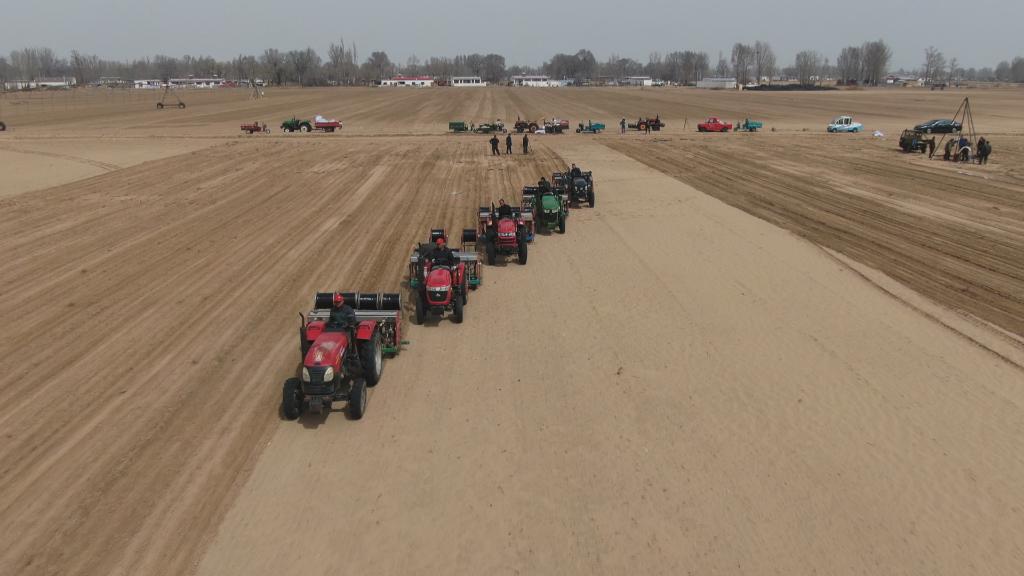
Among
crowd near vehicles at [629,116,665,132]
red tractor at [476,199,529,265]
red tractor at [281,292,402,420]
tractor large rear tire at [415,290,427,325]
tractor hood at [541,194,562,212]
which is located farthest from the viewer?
crowd near vehicles at [629,116,665,132]

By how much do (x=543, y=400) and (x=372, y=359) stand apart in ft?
8.66

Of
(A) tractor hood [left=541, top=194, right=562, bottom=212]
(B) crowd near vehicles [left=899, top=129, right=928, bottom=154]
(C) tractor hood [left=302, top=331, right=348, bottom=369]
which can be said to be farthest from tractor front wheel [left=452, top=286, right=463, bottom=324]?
(B) crowd near vehicles [left=899, top=129, right=928, bottom=154]

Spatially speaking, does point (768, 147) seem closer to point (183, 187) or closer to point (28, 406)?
point (183, 187)

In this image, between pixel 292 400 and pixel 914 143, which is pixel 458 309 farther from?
pixel 914 143

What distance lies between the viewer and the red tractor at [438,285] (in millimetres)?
12250

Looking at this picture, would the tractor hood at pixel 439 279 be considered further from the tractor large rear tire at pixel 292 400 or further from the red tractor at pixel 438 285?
the tractor large rear tire at pixel 292 400

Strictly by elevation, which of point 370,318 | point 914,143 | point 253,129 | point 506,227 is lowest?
point 370,318

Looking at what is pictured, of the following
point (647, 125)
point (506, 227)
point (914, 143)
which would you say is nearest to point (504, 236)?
point (506, 227)

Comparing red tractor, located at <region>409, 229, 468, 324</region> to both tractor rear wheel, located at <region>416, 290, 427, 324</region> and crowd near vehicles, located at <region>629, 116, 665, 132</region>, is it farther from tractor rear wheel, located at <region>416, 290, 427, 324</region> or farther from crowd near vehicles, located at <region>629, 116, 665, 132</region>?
crowd near vehicles, located at <region>629, 116, 665, 132</region>

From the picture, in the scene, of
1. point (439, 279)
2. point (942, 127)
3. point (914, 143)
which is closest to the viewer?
point (439, 279)

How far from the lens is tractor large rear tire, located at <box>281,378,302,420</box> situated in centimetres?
895

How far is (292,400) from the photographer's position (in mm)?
8953

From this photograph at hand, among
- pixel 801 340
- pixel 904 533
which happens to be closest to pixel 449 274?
pixel 801 340

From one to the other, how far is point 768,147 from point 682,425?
3478 cm
